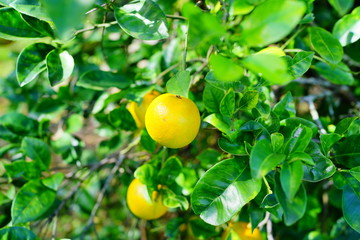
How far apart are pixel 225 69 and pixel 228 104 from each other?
11.3 inches

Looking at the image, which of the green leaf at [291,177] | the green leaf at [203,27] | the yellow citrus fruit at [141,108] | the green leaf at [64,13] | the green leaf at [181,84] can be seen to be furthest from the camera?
the yellow citrus fruit at [141,108]

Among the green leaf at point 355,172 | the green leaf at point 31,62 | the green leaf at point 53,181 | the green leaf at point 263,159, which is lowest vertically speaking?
the green leaf at point 53,181

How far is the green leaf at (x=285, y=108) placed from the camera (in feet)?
2.78

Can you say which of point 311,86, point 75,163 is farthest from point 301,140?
point 311,86

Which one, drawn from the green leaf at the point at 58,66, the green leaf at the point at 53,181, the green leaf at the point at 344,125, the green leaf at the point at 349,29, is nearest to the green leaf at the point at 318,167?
the green leaf at the point at 344,125

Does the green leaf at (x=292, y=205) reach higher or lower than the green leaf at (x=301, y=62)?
lower

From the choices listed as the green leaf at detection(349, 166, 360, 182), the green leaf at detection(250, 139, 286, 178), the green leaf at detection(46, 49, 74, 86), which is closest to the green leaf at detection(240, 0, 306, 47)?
the green leaf at detection(250, 139, 286, 178)

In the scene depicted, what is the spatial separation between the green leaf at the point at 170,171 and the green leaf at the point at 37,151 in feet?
1.29

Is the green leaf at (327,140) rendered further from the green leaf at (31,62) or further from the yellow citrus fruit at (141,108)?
the green leaf at (31,62)

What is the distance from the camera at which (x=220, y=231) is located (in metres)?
1.16

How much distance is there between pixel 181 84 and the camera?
74 centimetres

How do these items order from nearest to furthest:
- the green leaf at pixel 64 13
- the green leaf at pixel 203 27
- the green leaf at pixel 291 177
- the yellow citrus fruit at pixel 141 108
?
the green leaf at pixel 64 13, the green leaf at pixel 203 27, the green leaf at pixel 291 177, the yellow citrus fruit at pixel 141 108

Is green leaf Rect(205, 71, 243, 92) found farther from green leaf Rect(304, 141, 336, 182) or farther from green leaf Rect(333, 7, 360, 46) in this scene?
green leaf Rect(333, 7, 360, 46)

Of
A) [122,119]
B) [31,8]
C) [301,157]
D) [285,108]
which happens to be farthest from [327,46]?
[31,8]
